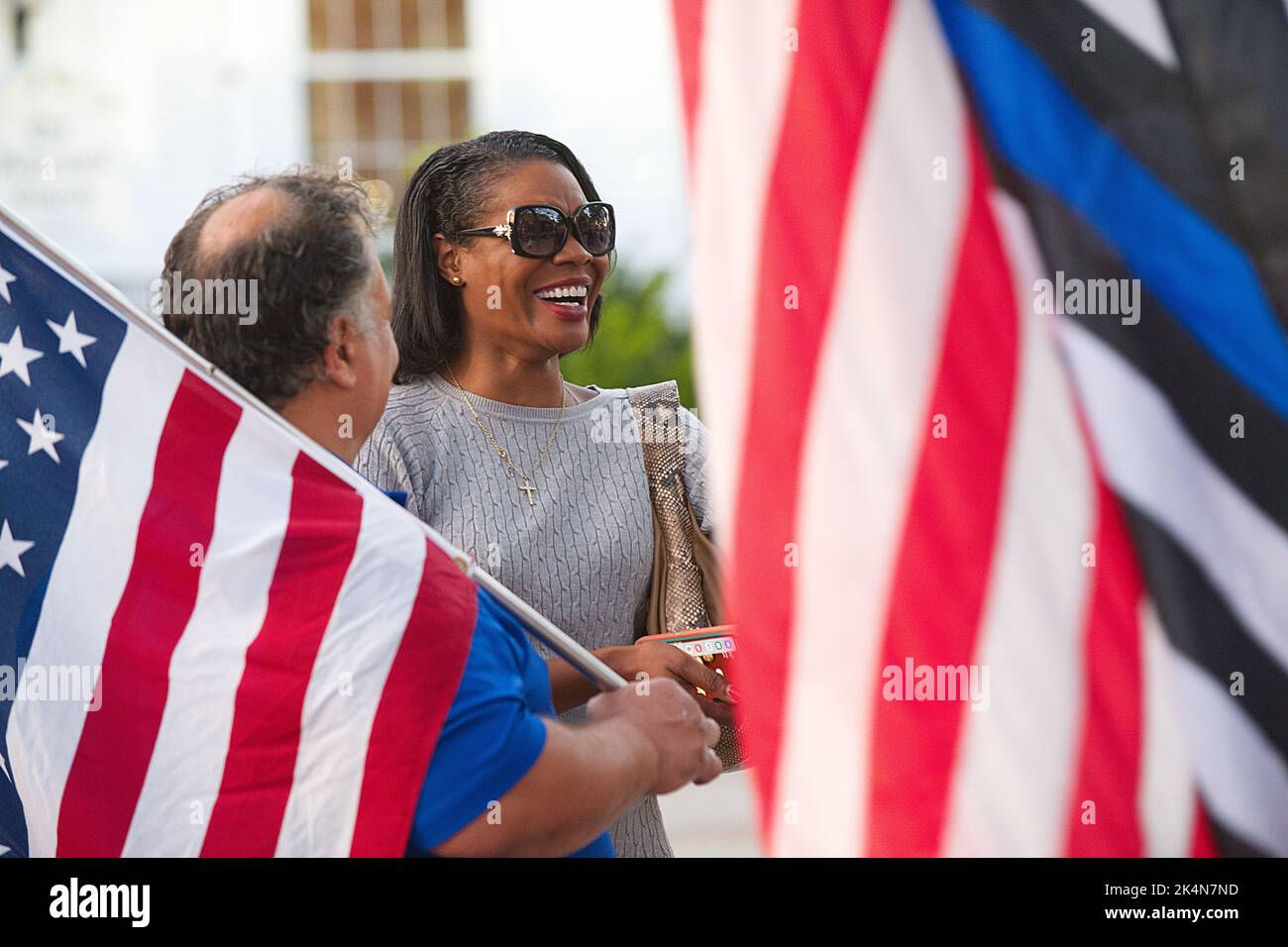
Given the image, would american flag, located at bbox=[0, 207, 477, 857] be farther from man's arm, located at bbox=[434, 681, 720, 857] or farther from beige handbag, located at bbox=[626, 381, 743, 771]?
beige handbag, located at bbox=[626, 381, 743, 771]

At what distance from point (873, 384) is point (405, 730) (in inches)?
33.0

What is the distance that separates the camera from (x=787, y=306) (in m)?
1.62

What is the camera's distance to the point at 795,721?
5.35 feet

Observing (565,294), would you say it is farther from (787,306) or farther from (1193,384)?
(1193,384)

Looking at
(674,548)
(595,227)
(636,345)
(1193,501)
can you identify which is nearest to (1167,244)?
(1193,501)

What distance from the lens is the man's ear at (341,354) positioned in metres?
2.35

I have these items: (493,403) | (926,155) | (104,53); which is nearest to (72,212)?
(104,53)

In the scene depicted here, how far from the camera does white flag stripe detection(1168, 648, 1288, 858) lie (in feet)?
4.96

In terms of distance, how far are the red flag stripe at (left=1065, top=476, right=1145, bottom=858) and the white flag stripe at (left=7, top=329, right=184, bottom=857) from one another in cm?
141

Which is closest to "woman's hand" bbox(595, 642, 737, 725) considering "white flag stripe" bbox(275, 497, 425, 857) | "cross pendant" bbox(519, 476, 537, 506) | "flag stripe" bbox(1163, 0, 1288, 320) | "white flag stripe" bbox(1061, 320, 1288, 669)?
"cross pendant" bbox(519, 476, 537, 506)

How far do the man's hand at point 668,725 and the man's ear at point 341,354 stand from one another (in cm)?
63

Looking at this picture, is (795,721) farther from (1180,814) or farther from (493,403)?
(493,403)

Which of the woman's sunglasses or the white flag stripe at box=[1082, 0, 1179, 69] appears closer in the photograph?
the white flag stripe at box=[1082, 0, 1179, 69]
